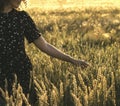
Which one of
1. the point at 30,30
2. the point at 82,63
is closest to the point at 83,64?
the point at 82,63

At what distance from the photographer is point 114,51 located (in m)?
4.47

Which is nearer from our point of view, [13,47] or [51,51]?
[13,47]

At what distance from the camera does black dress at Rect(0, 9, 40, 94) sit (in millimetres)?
3121

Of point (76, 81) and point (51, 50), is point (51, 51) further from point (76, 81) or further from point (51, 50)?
point (76, 81)

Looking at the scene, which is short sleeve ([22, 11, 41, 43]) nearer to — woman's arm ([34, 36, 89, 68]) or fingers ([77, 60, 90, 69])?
woman's arm ([34, 36, 89, 68])

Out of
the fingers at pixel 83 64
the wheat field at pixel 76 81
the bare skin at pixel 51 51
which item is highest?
the bare skin at pixel 51 51

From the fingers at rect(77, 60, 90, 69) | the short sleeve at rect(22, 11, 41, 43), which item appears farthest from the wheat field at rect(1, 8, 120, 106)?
the short sleeve at rect(22, 11, 41, 43)

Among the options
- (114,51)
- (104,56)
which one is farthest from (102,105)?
(114,51)

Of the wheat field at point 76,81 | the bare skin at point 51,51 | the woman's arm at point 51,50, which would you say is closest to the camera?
the wheat field at point 76,81

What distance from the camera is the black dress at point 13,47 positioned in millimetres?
3121

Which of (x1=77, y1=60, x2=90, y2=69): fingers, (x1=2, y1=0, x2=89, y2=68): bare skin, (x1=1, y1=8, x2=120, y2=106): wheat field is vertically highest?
(x1=2, y1=0, x2=89, y2=68): bare skin

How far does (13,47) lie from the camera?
10.3ft

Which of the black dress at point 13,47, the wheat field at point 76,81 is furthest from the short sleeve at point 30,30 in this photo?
the wheat field at point 76,81

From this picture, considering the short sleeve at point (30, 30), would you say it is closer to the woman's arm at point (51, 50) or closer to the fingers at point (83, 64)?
the woman's arm at point (51, 50)
